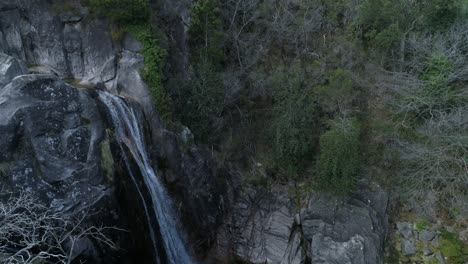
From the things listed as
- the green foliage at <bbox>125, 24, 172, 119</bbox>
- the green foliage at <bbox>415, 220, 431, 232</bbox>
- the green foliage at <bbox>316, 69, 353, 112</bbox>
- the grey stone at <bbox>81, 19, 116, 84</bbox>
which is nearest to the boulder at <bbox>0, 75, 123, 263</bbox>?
the green foliage at <bbox>125, 24, 172, 119</bbox>

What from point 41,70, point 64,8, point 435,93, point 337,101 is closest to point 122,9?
point 64,8

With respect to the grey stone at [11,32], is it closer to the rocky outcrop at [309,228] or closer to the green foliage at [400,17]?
the rocky outcrop at [309,228]

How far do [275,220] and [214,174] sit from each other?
3.17 metres

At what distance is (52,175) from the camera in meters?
10.5

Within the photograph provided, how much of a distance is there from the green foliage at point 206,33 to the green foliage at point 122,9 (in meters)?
2.23

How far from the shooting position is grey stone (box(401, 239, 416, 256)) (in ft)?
45.2

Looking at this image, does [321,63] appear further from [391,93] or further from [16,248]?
[16,248]

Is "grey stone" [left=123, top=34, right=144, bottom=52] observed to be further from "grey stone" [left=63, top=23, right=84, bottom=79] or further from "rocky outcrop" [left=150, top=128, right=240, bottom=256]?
"rocky outcrop" [left=150, top=128, right=240, bottom=256]

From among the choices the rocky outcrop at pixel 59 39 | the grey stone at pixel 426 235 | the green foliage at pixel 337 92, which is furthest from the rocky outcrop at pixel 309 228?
the rocky outcrop at pixel 59 39

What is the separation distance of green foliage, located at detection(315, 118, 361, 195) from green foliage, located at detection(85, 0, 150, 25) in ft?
27.6

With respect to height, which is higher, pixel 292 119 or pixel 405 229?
pixel 292 119

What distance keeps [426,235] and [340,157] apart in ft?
15.6

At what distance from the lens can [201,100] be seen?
14445 mm

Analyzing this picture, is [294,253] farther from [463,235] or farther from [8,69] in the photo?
[8,69]
